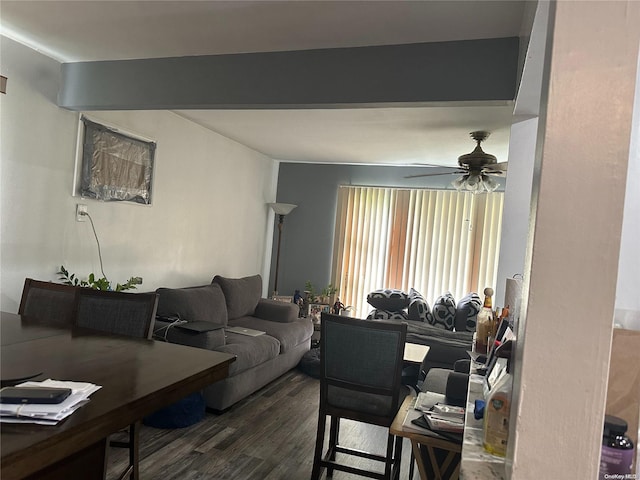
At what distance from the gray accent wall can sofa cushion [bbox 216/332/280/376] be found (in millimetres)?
2356

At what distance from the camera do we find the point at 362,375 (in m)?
2.59

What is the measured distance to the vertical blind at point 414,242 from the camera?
19.2 ft

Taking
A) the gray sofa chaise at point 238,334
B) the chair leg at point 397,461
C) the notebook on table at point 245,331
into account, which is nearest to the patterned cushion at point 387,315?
the gray sofa chaise at point 238,334

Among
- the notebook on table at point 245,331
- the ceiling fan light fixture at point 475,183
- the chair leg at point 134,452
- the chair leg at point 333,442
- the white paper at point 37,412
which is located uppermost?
the ceiling fan light fixture at point 475,183

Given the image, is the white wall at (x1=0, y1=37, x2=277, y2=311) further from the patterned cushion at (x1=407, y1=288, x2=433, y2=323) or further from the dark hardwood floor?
the patterned cushion at (x1=407, y1=288, x2=433, y2=323)

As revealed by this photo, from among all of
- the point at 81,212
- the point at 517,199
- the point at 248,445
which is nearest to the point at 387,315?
the point at 248,445

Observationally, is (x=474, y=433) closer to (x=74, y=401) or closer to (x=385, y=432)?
(x=74, y=401)

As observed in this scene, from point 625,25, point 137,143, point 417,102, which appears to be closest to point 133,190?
point 137,143

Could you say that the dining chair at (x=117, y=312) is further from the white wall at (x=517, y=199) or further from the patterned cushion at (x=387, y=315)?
the patterned cushion at (x=387, y=315)

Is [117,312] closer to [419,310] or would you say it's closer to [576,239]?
[576,239]

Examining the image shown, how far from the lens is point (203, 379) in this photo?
176 cm

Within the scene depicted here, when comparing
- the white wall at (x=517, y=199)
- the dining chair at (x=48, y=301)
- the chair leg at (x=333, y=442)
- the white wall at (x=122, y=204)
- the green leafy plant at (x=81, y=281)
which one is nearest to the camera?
the white wall at (x=517, y=199)

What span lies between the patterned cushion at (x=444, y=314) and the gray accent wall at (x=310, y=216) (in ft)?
5.28

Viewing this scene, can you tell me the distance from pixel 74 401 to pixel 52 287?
5.38 feet
